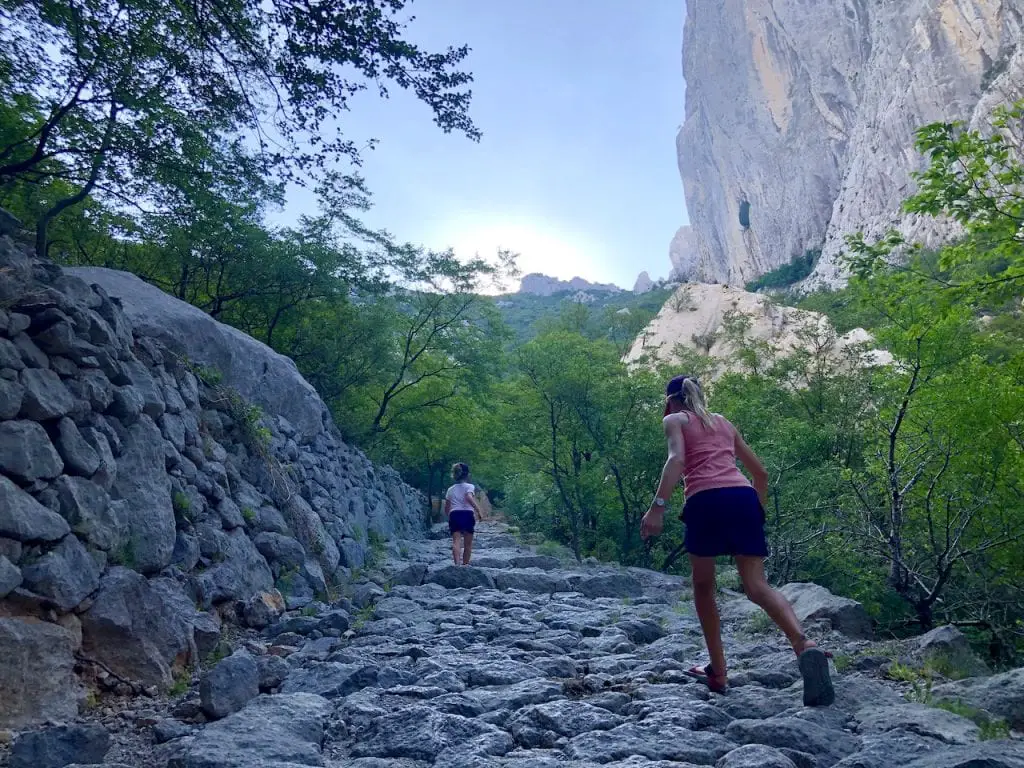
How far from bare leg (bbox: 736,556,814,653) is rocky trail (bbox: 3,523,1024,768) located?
0.33 meters

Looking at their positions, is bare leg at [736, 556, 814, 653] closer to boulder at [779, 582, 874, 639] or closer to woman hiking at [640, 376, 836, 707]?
woman hiking at [640, 376, 836, 707]

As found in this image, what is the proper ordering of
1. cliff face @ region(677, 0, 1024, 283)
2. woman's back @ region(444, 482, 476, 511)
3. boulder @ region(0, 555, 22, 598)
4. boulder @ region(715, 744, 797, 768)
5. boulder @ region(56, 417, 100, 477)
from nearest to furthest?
boulder @ region(715, 744, 797, 768) → boulder @ region(0, 555, 22, 598) → boulder @ region(56, 417, 100, 477) → woman's back @ region(444, 482, 476, 511) → cliff face @ region(677, 0, 1024, 283)

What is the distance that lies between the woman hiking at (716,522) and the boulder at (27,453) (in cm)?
366

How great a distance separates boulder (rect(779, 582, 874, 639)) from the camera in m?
5.71

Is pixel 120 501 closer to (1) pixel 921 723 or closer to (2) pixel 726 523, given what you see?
(2) pixel 726 523

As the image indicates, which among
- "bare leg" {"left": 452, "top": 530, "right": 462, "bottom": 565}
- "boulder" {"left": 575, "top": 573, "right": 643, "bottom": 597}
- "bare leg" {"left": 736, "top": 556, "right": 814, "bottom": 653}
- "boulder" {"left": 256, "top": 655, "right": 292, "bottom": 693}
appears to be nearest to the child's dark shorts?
"bare leg" {"left": 452, "top": 530, "right": 462, "bottom": 565}

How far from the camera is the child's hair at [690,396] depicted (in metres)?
4.38

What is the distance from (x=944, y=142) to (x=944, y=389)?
3.46 metres

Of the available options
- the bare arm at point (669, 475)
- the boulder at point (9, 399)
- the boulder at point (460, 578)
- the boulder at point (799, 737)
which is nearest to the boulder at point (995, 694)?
the boulder at point (799, 737)

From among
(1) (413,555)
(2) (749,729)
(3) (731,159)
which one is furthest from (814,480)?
(3) (731,159)

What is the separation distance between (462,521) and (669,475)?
7580mm

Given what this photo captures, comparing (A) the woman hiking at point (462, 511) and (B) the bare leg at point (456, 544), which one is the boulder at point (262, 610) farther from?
(B) the bare leg at point (456, 544)

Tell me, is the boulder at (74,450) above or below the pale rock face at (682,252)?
below

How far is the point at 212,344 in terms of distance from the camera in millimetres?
9391
